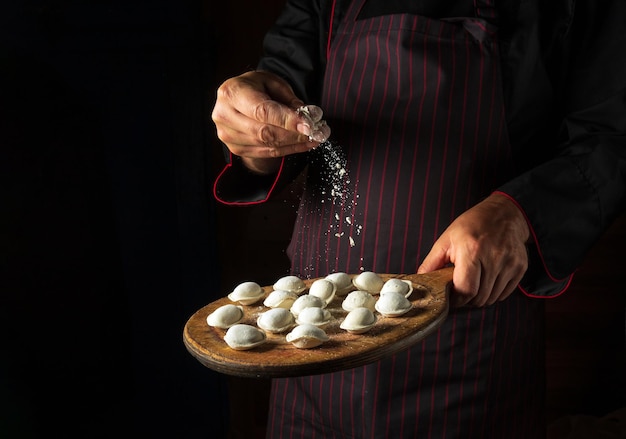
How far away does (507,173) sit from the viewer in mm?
935

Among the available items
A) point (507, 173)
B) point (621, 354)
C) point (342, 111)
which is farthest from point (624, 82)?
point (621, 354)

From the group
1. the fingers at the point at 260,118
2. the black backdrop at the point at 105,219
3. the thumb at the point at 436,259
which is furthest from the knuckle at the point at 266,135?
the black backdrop at the point at 105,219

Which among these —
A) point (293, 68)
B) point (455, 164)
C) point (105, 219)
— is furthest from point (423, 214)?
point (105, 219)

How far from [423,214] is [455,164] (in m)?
0.09

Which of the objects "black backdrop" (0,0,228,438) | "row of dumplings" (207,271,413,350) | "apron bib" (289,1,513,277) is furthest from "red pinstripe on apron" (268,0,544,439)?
"black backdrop" (0,0,228,438)

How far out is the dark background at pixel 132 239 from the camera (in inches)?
47.6

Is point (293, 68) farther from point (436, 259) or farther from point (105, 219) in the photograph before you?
point (105, 219)

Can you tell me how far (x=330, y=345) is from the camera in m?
0.69

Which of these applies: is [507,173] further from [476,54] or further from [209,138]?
[209,138]

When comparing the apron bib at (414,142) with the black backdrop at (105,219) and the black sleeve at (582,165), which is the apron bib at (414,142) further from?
the black backdrop at (105,219)

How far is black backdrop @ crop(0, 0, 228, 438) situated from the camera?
1.20 m

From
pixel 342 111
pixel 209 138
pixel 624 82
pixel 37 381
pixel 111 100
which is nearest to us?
pixel 624 82

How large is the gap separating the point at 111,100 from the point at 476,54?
82 centimetres

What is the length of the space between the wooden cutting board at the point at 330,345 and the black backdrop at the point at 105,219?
613mm
